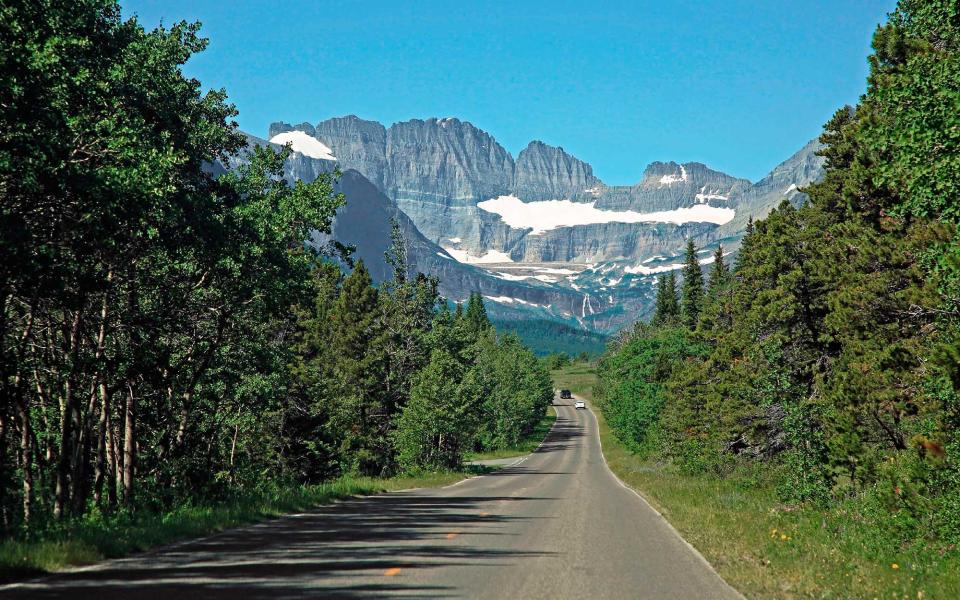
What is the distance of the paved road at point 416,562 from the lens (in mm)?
9883

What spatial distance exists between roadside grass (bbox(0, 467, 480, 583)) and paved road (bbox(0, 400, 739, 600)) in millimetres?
528

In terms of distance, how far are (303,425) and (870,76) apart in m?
42.0

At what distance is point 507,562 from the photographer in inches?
523

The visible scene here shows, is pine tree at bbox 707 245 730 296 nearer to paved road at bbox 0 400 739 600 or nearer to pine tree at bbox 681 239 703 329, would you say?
pine tree at bbox 681 239 703 329

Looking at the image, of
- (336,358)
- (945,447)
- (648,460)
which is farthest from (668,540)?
(648,460)

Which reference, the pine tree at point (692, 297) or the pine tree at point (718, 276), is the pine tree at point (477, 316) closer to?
the pine tree at point (692, 297)

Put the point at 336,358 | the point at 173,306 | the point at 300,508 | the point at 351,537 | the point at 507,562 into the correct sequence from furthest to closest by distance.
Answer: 1. the point at 336,358
2. the point at 173,306
3. the point at 300,508
4. the point at 351,537
5. the point at 507,562

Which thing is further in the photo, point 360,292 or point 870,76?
point 360,292

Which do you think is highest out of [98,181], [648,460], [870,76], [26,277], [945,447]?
[870,76]

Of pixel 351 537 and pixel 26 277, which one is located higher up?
pixel 26 277

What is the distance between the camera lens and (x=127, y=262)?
73.4 ft

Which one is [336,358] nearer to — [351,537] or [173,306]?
[173,306]

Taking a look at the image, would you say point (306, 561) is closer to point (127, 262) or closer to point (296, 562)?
point (296, 562)

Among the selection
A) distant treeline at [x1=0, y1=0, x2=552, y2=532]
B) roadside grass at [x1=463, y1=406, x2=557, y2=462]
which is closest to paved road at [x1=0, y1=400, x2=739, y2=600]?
distant treeline at [x1=0, y1=0, x2=552, y2=532]
